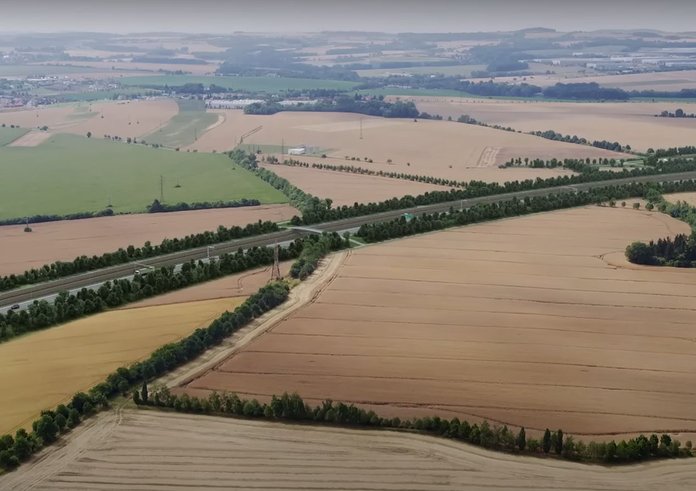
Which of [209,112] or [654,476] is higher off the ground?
[209,112]

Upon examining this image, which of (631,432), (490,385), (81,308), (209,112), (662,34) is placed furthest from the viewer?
(662,34)

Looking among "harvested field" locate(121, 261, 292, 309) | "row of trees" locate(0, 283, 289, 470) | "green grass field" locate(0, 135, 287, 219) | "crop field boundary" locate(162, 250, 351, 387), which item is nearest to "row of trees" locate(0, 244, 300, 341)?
"harvested field" locate(121, 261, 292, 309)

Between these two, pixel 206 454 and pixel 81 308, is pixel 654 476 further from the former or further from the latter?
pixel 81 308

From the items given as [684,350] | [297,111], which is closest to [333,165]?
[297,111]

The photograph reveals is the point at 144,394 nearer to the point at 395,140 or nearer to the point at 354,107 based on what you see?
the point at 395,140

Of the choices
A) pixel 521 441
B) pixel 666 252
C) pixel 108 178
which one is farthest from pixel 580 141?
pixel 521 441

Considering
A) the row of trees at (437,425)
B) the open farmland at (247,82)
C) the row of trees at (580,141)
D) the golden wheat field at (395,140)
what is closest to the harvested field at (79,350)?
the row of trees at (437,425)

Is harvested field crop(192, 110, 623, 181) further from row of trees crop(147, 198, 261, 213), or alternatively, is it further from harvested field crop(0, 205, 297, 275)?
harvested field crop(0, 205, 297, 275)
